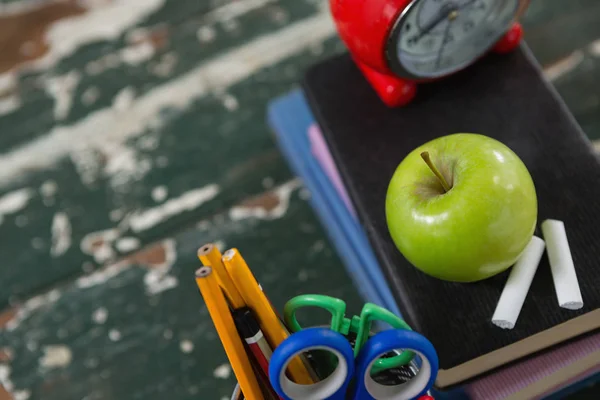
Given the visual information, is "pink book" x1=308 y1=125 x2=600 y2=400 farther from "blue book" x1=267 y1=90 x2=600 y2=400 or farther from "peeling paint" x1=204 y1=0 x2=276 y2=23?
"peeling paint" x1=204 y1=0 x2=276 y2=23

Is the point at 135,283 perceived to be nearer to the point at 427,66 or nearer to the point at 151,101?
the point at 151,101

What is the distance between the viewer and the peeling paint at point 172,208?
2.44ft

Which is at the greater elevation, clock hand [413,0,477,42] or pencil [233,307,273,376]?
clock hand [413,0,477,42]

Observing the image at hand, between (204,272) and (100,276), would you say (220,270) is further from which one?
(100,276)

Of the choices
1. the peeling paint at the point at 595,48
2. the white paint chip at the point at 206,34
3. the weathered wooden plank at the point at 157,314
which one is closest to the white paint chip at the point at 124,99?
the white paint chip at the point at 206,34

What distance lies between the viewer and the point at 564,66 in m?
0.78

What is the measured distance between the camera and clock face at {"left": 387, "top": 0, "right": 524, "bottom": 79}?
0.54 metres

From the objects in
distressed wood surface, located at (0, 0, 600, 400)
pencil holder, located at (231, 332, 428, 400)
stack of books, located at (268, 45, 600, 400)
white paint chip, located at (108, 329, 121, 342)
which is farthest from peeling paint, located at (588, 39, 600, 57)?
white paint chip, located at (108, 329, 121, 342)

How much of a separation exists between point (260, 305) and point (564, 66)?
21.5 inches

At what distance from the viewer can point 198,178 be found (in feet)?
2.54

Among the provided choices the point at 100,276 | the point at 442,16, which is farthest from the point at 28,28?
the point at 442,16

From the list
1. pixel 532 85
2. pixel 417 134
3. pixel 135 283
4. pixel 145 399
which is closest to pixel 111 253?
pixel 135 283

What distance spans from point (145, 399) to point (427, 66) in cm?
40

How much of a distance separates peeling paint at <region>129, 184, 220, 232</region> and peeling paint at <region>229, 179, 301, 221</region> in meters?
0.04
